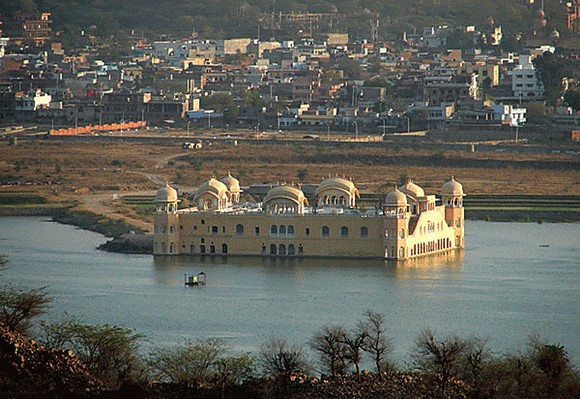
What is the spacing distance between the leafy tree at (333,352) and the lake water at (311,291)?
120 cm

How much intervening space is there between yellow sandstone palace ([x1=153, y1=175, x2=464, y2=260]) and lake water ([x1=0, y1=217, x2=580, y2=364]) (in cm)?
37

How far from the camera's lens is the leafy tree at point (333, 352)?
2039 centimetres

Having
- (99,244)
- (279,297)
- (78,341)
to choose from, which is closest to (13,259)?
(99,244)

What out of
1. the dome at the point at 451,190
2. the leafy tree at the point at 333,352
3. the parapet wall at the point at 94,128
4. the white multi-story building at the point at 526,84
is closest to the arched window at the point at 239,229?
the dome at the point at 451,190

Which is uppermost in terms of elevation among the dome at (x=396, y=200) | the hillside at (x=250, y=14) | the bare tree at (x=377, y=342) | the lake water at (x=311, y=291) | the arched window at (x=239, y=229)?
the hillside at (x=250, y=14)

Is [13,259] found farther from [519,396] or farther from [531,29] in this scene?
[531,29]

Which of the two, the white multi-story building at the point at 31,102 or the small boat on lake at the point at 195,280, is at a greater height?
the white multi-story building at the point at 31,102

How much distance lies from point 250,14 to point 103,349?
7170 centimetres

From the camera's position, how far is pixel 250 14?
91.8m

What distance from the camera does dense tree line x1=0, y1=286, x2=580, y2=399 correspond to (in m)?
19.2

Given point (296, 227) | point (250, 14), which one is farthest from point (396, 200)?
point (250, 14)

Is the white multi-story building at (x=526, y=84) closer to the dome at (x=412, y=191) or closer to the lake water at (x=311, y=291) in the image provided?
the lake water at (x=311, y=291)

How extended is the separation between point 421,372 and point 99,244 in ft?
45.2

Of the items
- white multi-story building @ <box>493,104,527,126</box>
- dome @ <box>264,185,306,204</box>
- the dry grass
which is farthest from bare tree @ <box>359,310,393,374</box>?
white multi-story building @ <box>493,104,527,126</box>
